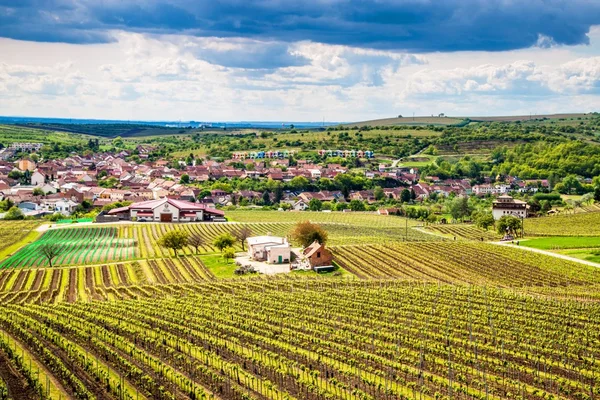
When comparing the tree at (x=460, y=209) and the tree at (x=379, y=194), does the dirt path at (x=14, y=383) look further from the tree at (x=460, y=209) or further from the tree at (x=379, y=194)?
the tree at (x=379, y=194)

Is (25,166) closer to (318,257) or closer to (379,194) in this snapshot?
(379,194)

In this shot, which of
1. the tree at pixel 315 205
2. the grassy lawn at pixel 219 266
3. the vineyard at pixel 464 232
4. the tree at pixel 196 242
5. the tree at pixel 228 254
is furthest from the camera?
the tree at pixel 315 205

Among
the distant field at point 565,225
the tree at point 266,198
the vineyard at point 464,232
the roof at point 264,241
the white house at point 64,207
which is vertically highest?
the roof at point 264,241

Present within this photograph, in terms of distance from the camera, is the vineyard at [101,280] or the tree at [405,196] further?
the tree at [405,196]

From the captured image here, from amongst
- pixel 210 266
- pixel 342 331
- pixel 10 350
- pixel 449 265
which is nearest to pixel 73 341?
pixel 10 350

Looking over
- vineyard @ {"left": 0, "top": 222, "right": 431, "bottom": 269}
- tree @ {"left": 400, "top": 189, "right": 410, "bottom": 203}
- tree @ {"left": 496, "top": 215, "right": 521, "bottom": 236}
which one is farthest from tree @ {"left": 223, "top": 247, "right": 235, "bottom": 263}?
tree @ {"left": 400, "top": 189, "right": 410, "bottom": 203}

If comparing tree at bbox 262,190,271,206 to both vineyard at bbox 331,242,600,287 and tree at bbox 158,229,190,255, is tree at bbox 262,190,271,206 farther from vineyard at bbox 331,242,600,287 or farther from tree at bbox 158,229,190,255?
tree at bbox 158,229,190,255

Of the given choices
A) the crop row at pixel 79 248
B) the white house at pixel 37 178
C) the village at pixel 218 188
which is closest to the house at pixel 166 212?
the crop row at pixel 79 248
